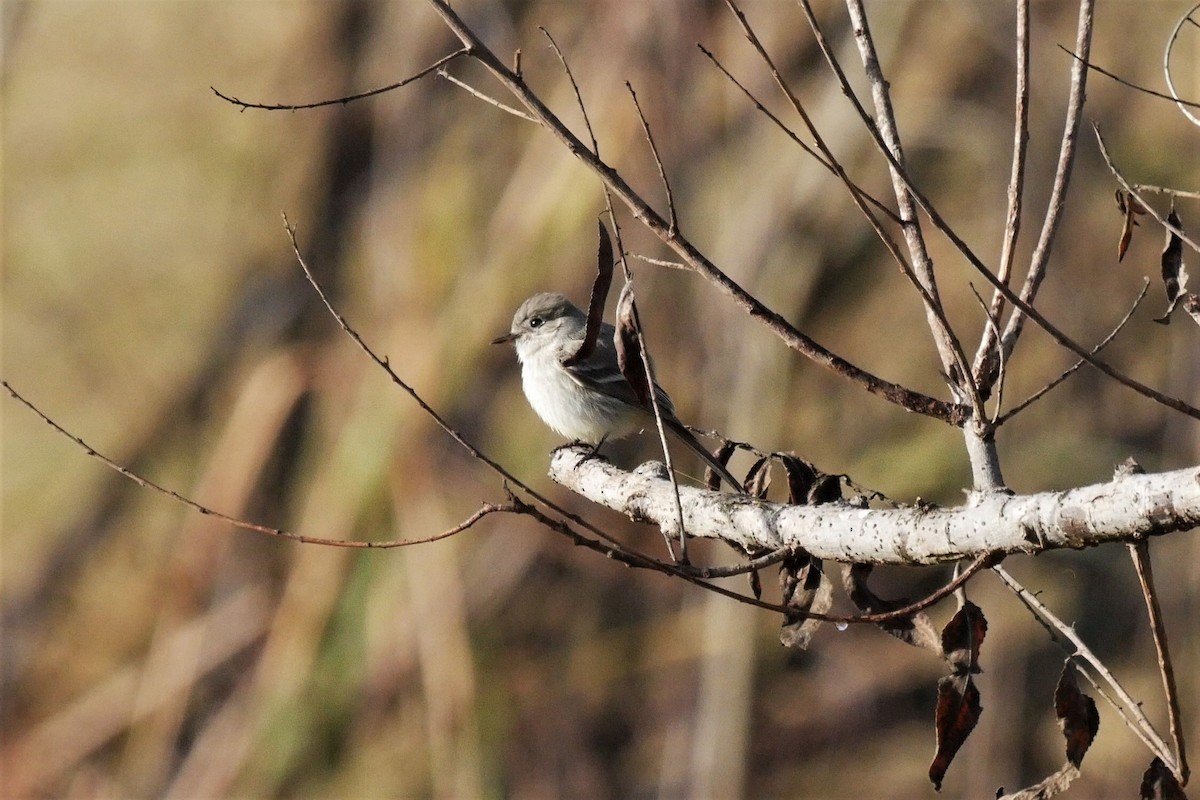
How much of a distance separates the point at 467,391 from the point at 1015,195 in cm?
624

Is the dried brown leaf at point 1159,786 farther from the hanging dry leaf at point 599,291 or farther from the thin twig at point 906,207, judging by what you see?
the hanging dry leaf at point 599,291

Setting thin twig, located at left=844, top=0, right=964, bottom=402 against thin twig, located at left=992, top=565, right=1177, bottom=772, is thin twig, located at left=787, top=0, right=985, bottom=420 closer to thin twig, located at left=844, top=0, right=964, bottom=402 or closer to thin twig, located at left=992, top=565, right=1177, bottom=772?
thin twig, located at left=844, top=0, right=964, bottom=402

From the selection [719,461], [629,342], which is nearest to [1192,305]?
[629,342]

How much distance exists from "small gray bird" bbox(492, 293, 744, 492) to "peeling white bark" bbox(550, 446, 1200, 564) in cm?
233

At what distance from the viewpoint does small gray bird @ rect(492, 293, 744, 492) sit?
5.30m

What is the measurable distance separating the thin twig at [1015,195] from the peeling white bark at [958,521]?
0.26 m

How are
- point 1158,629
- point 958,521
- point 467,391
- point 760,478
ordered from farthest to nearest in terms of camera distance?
1. point 467,391
2. point 760,478
3. point 958,521
4. point 1158,629

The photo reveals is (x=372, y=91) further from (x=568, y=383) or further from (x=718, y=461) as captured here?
(x=568, y=383)

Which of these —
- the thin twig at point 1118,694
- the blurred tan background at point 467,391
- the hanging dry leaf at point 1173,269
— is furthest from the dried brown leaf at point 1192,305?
the blurred tan background at point 467,391

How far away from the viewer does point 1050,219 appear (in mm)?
2246

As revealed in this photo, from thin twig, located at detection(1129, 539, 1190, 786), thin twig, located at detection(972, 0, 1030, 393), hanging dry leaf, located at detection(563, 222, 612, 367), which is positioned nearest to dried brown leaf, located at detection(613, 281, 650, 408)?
hanging dry leaf, located at detection(563, 222, 612, 367)

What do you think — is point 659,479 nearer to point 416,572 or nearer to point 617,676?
point 416,572

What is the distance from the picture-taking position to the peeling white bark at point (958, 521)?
163cm

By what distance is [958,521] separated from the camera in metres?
1.95
